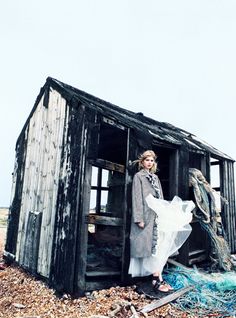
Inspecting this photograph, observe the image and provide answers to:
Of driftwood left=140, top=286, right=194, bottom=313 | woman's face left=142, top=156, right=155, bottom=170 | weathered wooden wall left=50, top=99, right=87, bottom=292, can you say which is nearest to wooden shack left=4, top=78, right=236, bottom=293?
weathered wooden wall left=50, top=99, right=87, bottom=292

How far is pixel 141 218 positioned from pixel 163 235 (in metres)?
0.53

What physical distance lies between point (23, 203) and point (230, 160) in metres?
6.81

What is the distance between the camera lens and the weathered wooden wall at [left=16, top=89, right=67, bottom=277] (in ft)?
20.3

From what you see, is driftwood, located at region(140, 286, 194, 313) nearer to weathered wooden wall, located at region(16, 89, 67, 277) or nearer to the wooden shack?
the wooden shack

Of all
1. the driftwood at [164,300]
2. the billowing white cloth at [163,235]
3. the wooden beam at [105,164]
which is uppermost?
the wooden beam at [105,164]

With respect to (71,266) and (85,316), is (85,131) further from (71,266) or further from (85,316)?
(85,316)

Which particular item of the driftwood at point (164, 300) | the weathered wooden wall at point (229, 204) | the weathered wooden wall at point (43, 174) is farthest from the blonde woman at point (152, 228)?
the weathered wooden wall at point (229, 204)

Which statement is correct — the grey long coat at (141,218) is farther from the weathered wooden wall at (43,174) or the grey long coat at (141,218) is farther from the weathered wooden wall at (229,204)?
the weathered wooden wall at (229,204)

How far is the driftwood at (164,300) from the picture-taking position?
457 cm

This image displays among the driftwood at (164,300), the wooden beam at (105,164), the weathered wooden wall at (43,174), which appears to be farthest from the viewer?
the weathered wooden wall at (43,174)

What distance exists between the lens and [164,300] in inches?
191

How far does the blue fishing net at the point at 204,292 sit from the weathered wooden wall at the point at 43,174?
250 cm

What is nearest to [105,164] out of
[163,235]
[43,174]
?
[163,235]

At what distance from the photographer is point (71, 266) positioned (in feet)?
16.7
